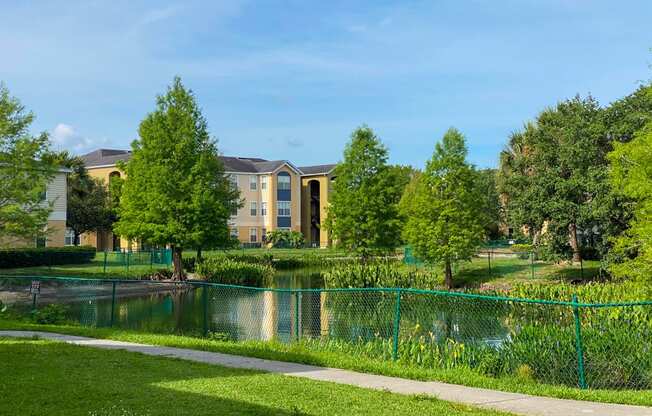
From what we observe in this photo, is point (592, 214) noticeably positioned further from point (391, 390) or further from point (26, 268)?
point (26, 268)

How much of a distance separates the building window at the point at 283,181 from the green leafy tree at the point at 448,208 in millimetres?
49612

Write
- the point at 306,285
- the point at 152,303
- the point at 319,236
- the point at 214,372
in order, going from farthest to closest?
1. the point at 319,236
2. the point at 306,285
3. the point at 152,303
4. the point at 214,372

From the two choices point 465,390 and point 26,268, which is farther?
point 26,268

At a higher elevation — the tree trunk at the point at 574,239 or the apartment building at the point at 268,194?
the apartment building at the point at 268,194

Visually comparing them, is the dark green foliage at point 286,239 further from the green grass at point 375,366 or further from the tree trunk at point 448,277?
the green grass at point 375,366

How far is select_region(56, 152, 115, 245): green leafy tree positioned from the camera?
6350cm

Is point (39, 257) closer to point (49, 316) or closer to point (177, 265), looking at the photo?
point (177, 265)

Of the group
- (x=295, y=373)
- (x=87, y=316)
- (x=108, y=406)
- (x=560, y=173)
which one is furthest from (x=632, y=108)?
(x=108, y=406)

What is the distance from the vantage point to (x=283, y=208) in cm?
8819

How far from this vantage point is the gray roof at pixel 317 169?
89.2 metres

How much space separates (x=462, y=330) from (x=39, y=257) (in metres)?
35.1

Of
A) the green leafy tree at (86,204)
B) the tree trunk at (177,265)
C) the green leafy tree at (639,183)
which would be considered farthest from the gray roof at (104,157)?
the green leafy tree at (639,183)

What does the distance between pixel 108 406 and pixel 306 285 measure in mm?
32985

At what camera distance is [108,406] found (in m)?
8.74
